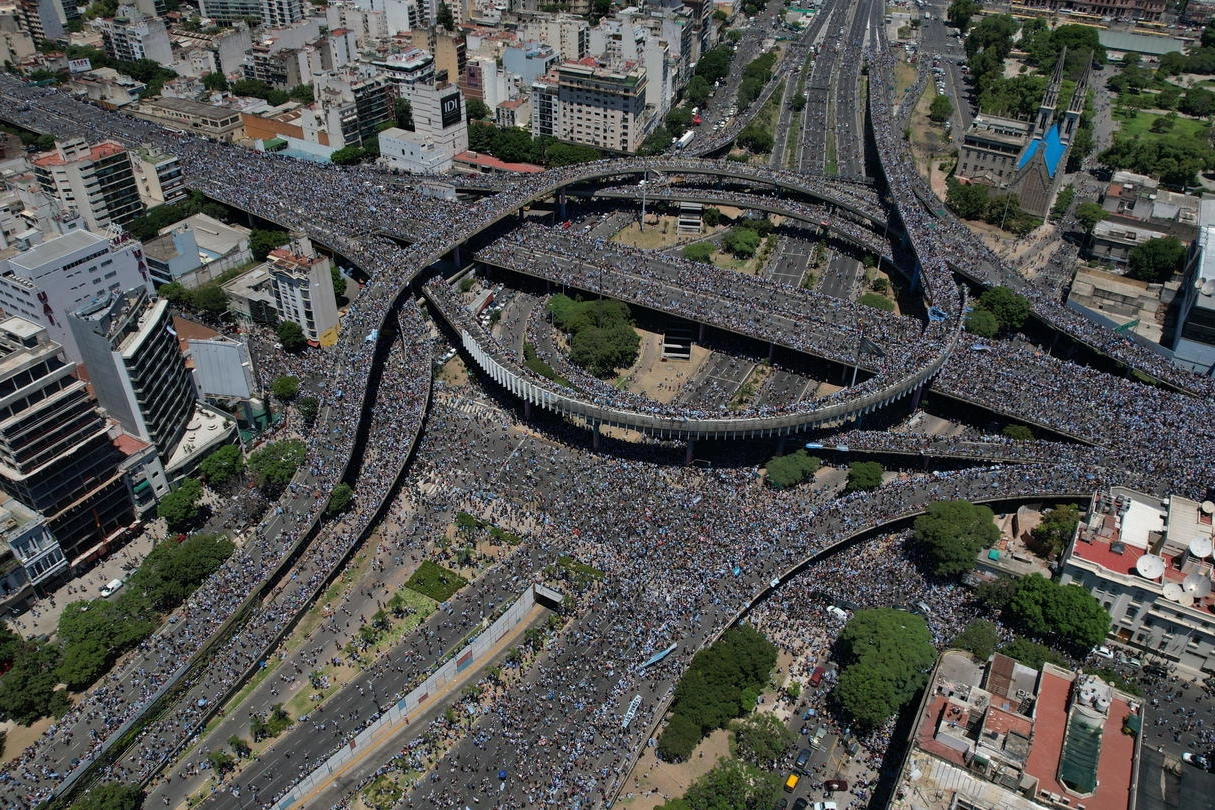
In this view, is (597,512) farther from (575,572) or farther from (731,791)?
(731,791)

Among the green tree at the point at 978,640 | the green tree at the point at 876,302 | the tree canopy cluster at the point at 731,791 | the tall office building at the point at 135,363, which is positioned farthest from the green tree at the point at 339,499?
the green tree at the point at 876,302

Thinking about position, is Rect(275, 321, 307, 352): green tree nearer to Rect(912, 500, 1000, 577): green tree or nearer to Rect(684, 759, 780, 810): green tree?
Rect(684, 759, 780, 810): green tree

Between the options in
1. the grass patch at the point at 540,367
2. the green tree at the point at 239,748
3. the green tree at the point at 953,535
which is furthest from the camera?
the grass patch at the point at 540,367

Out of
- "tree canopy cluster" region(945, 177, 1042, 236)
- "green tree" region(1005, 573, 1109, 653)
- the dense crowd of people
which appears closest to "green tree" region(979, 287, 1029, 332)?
the dense crowd of people

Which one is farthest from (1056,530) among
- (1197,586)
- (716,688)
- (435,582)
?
(435,582)

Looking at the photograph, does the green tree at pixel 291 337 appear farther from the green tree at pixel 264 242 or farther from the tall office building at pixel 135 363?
the green tree at pixel 264 242

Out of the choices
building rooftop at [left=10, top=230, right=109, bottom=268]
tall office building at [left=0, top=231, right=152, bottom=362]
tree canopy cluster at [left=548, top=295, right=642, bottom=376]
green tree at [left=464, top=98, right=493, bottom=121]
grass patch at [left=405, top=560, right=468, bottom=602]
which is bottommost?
grass patch at [left=405, top=560, right=468, bottom=602]

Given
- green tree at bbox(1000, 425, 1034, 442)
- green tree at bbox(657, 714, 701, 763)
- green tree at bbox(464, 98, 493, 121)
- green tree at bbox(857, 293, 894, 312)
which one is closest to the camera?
green tree at bbox(657, 714, 701, 763)

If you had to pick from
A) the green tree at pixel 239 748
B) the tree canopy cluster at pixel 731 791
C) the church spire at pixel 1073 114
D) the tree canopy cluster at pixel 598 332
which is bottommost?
the green tree at pixel 239 748
